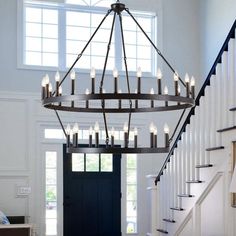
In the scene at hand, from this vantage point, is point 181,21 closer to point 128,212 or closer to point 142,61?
point 142,61

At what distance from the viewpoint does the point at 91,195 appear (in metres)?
9.31

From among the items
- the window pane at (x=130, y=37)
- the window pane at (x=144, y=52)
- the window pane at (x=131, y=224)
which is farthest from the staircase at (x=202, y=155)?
the window pane at (x=130, y=37)

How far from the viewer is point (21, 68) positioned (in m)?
9.16

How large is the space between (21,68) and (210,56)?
3.47m

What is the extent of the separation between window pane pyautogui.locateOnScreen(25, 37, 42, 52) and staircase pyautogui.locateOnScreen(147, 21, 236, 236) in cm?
344

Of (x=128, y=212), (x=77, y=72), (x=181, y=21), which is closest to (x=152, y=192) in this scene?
(x=128, y=212)

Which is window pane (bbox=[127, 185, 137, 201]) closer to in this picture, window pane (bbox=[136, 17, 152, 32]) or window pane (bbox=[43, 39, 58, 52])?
window pane (bbox=[43, 39, 58, 52])

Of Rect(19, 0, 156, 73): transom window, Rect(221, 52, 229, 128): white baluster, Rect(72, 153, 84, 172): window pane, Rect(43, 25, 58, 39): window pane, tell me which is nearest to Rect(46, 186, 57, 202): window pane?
Rect(72, 153, 84, 172): window pane

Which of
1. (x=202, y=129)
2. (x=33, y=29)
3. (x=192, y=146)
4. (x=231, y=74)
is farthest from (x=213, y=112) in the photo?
(x=33, y=29)

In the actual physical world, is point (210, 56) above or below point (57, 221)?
above

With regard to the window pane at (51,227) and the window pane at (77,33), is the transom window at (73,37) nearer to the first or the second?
the window pane at (77,33)

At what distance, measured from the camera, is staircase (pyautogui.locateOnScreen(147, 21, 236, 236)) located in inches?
219

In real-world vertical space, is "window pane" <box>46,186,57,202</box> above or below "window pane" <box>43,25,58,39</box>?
below

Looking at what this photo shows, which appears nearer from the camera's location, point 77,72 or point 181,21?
point 77,72
